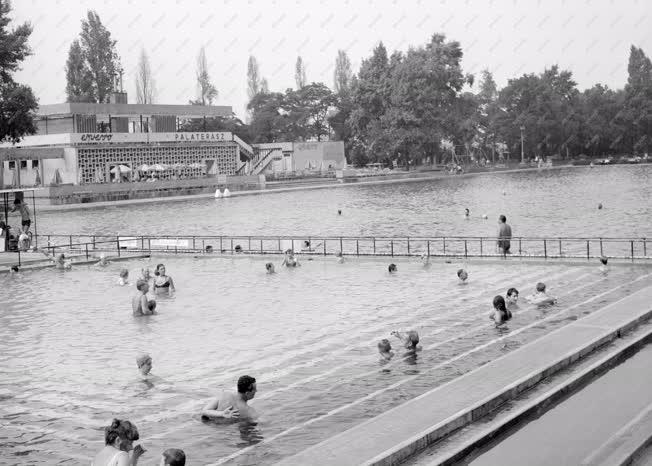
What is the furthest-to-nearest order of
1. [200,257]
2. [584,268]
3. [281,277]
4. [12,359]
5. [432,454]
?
[200,257], [281,277], [584,268], [12,359], [432,454]

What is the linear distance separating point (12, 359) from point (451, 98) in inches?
5119

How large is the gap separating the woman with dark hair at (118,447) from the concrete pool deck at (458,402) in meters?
2.03

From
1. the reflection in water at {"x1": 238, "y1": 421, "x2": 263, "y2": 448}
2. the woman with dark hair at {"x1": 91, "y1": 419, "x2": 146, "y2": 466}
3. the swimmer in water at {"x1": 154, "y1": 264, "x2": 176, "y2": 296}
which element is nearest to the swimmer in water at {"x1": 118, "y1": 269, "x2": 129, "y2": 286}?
the swimmer in water at {"x1": 154, "y1": 264, "x2": 176, "y2": 296}

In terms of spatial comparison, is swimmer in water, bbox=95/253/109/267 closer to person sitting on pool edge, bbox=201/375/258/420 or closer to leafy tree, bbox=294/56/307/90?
person sitting on pool edge, bbox=201/375/258/420

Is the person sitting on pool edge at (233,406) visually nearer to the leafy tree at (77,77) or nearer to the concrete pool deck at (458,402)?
the concrete pool deck at (458,402)

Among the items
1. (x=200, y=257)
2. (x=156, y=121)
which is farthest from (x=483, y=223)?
(x=156, y=121)

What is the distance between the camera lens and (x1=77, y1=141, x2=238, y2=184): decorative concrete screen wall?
98688 mm

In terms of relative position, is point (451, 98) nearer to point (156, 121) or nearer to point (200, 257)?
point (156, 121)

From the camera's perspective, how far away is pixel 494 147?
18050cm

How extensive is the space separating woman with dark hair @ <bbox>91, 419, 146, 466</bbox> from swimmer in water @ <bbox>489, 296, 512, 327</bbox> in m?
12.3

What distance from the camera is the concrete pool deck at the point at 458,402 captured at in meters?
11.4

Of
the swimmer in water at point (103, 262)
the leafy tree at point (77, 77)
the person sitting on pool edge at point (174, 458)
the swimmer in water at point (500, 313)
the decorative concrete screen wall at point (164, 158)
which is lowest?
the person sitting on pool edge at point (174, 458)

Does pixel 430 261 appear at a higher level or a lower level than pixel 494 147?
lower

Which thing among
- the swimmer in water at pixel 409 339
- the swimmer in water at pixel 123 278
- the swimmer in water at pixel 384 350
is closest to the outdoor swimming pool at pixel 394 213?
the swimmer in water at pixel 123 278
